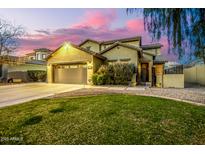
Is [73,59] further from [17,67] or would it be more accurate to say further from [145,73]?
[17,67]

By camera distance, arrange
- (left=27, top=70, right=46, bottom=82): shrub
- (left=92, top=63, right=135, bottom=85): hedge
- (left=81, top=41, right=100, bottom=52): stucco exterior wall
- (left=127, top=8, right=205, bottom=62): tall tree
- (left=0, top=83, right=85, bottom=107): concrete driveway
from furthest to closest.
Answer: (left=81, top=41, right=100, bottom=52): stucco exterior wall < (left=27, top=70, right=46, bottom=82): shrub < (left=92, top=63, right=135, bottom=85): hedge < (left=0, top=83, right=85, bottom=107): concrete driveway < (left=127, top=8, right=205, bottom=62): tall tree

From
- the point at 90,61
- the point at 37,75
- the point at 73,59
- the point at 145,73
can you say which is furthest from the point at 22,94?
the point at 37,75

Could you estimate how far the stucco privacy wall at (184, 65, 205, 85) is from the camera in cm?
1483

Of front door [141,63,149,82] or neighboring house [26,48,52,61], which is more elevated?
neighboring house [26,48,52,61]

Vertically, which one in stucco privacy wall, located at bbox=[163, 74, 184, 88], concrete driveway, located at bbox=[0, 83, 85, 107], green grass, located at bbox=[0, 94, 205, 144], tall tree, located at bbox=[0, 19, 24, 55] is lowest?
green grass, located at bbox=[0, 94, 205, 144]

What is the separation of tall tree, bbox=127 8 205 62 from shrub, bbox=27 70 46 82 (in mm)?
18183

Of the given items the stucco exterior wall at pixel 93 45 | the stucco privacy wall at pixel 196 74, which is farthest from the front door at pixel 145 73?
the stucco exterior wall at pixel 93 45

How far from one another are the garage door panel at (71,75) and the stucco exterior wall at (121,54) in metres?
2.79

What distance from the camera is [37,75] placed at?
68.4 feet

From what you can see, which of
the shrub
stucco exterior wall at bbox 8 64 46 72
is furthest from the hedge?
stucco exterior wall at bbox 8 64 46 72

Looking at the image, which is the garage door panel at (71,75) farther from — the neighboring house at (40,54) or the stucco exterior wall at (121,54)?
the neighboring house at (40,54)

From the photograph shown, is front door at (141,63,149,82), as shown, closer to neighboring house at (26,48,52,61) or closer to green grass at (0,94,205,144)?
green grass at (0,94,205,144)

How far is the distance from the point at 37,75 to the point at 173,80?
613 inches
